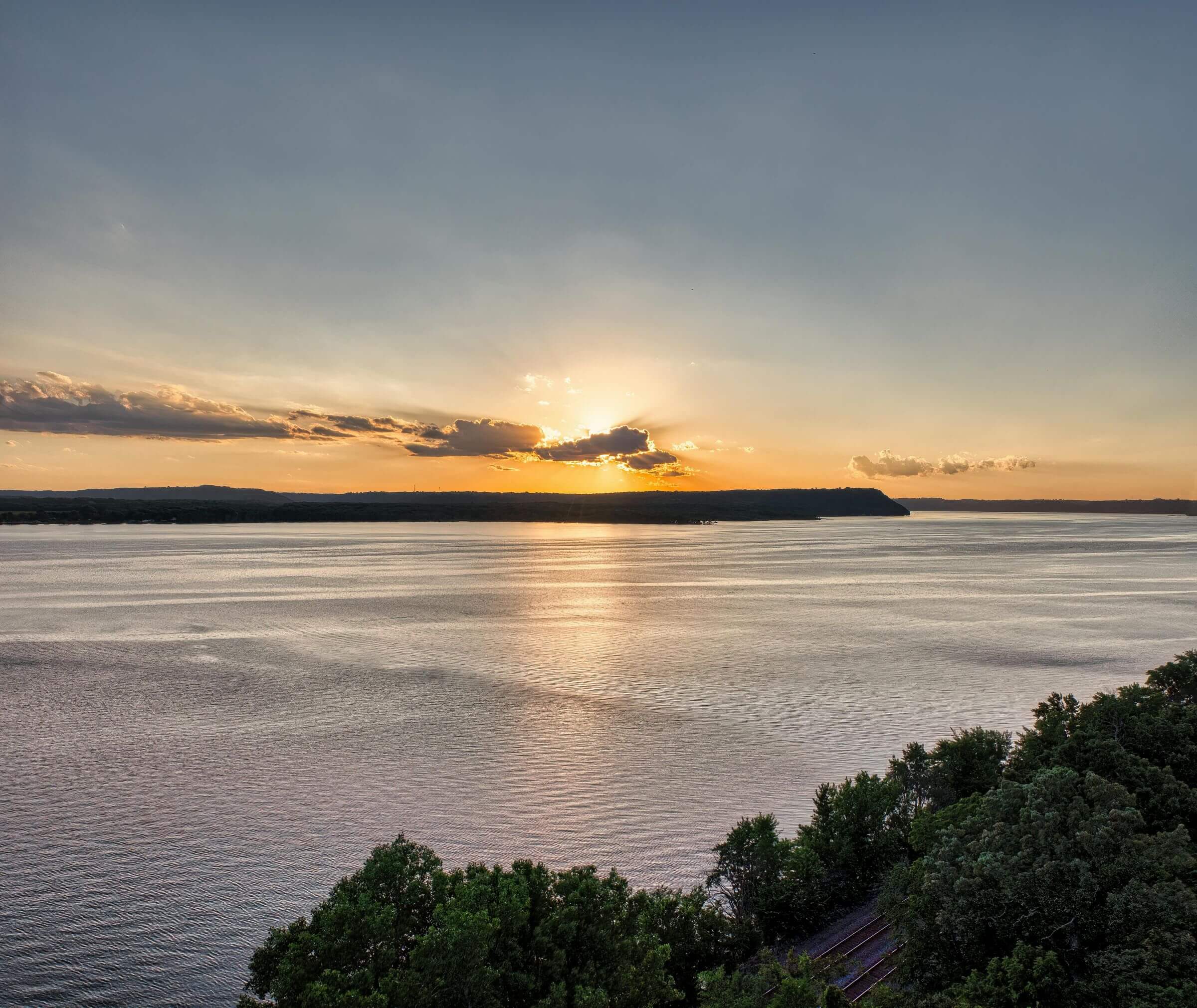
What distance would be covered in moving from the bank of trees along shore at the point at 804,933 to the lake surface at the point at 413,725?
18.6 ft

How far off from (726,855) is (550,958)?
27.6 feet

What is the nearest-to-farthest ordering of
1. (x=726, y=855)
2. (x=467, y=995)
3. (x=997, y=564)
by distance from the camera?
(x=467, y=995), (x=726, y=855), (x=997, y=564)

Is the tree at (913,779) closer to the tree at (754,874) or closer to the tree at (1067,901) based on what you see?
the tree at (754,874)

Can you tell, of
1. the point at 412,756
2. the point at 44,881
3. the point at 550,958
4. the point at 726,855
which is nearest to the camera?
the point at 550,958

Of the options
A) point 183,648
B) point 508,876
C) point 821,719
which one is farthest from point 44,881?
point 183,648

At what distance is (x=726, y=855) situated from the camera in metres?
22.4

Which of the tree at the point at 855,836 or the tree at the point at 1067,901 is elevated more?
→ the tree at the point at 1067,901

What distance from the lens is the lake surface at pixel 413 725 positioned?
943 inches

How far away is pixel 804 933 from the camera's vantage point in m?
21.8

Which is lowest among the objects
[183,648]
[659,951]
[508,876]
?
[183,648]

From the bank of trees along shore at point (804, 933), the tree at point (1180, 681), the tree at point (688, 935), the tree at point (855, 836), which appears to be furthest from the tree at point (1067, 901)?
the tree at point (1180, 681)

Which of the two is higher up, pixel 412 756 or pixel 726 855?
pixel 726 855

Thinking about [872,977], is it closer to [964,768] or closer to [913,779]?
[913,779]

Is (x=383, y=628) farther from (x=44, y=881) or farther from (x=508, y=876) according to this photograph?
(x=508, y=876)
